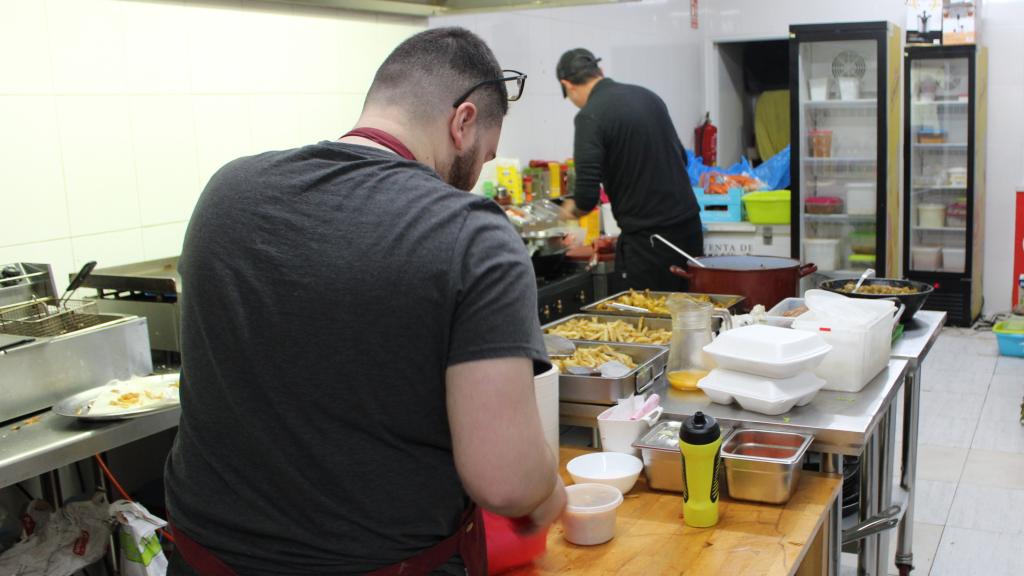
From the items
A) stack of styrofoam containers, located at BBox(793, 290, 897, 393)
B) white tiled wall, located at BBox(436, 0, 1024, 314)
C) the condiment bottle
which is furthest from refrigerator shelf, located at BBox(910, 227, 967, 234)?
the condiment bottle

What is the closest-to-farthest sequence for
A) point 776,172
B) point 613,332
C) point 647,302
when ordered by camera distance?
point 613,332 < point 647,302 < point 776,172

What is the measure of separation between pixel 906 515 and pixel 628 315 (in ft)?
4.04

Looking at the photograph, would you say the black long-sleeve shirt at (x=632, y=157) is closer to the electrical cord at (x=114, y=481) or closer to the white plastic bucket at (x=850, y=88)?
the electrical cord at (x=114, y=481)

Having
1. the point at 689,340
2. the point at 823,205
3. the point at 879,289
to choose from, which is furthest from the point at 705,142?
the point at 689,340

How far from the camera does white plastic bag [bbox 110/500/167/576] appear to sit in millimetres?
2766

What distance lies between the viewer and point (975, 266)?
23.4ft

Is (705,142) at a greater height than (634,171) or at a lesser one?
greater

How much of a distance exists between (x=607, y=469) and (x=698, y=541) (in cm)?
33

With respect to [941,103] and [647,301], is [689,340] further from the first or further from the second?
[941,103]

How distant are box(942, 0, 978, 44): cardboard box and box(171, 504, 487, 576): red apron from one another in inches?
254

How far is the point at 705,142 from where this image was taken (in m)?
8.47

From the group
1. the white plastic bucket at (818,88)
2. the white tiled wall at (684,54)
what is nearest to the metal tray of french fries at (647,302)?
the white tiled wall at (684,54)

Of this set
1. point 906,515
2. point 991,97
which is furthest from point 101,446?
point 991,97

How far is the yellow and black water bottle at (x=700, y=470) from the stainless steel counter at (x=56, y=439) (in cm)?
153
